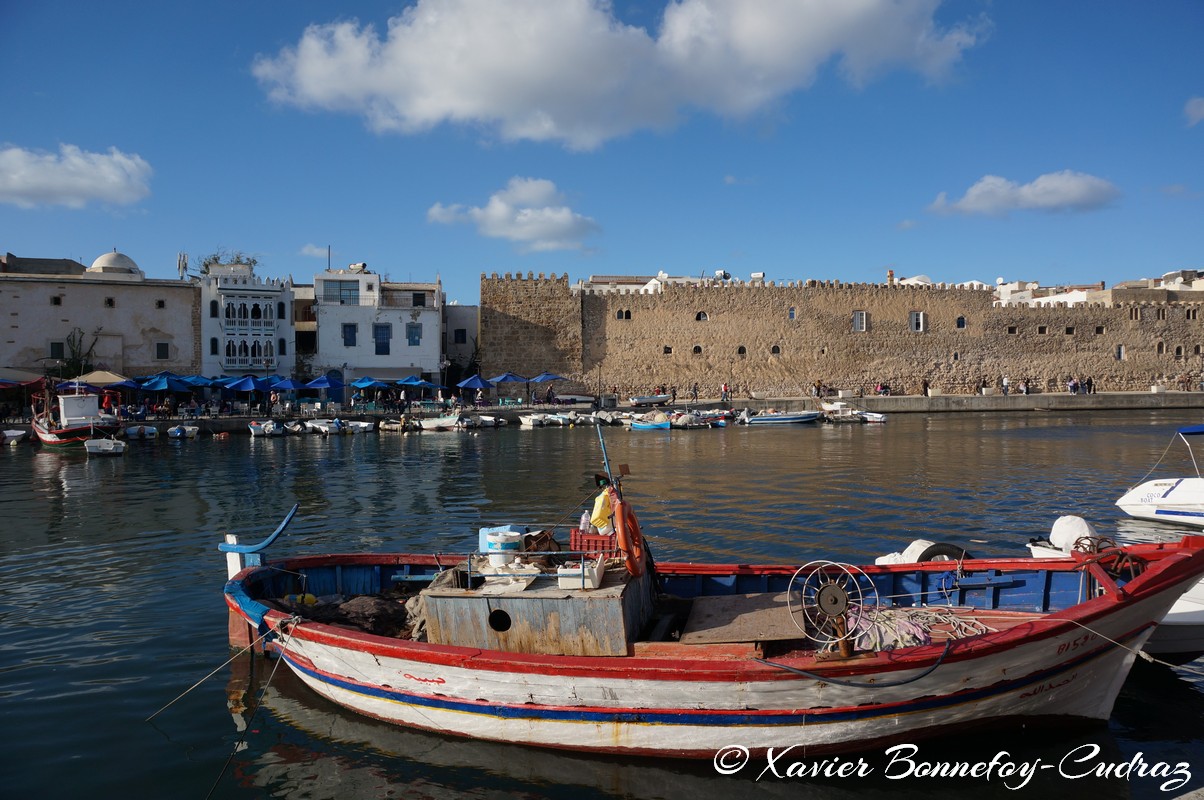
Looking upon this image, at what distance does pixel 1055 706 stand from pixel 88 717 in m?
7.59

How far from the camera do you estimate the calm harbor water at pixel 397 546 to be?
5.73 metres

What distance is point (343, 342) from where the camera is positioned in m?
39.6

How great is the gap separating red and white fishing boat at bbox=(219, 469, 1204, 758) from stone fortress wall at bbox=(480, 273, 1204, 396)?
3618 centimetres

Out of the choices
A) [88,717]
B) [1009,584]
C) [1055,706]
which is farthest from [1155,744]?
[88,717]

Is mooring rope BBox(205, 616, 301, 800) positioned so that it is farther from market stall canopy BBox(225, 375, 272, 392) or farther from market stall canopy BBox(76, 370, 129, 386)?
market stall canopy BBox(76, 370, 129, 386)

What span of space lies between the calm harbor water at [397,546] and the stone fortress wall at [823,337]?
535 inches

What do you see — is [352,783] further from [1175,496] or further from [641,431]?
[641,431]

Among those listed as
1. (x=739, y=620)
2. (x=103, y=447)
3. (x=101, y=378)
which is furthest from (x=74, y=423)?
(x=739, y=620)

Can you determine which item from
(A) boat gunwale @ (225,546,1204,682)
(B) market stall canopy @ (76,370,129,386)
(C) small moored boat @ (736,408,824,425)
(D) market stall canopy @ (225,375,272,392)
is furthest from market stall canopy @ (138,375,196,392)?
(A) boat gunwale @ (225,546,1204,682)

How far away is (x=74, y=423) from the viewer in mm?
26938

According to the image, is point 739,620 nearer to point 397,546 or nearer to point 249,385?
point 397,546

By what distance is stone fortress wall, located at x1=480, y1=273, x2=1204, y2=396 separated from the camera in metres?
42.8

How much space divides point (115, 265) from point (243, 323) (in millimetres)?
9311

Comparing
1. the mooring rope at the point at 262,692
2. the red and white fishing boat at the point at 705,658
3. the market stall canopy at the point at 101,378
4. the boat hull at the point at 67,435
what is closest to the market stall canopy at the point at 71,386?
the market stall canopy at the point at 101,378
